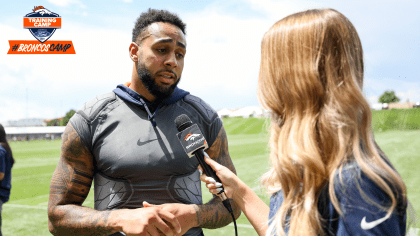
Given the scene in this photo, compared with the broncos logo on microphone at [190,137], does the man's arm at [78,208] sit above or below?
below

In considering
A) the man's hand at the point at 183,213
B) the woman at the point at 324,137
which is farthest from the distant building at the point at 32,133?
the woman at the point at 324,137

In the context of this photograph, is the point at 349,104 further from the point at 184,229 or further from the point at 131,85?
the point at 131,85

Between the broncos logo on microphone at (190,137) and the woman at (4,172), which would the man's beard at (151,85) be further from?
the woman at (4,172)

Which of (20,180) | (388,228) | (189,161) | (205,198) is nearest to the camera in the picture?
(388,228)

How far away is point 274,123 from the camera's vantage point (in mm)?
1552

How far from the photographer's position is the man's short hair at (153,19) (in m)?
2.42

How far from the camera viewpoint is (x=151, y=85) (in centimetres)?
236

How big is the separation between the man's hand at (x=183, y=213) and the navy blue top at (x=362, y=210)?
110cm

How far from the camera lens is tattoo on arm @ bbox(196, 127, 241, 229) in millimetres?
2273

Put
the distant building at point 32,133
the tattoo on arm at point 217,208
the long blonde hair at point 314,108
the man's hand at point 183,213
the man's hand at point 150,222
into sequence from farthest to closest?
the distant building at point 32,133, the tattoo on arm at point 217,208, the man's hand at point 183,213, the man's hand at point 150,222, the long blonde hair at point 314,108

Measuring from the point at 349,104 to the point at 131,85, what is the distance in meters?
1.71

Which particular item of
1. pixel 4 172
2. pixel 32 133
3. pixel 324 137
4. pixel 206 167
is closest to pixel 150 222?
pixel 206 167

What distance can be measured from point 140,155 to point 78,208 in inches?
22.1

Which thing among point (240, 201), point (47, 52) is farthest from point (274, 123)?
point (47, 52)
